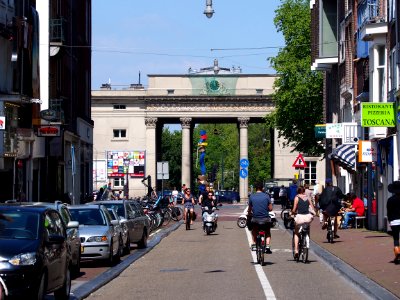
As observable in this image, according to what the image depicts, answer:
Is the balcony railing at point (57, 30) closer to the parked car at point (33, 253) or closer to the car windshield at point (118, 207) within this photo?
the car windshield at point (118, 207)

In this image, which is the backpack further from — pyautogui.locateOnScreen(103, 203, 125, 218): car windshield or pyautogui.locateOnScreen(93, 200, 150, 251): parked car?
pyautogui.locateOnScreen(103, 203, 125, 218): car windshield

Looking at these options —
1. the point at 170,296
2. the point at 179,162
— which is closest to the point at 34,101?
the point at 170,296

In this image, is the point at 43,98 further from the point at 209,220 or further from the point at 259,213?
→ the point at 259,213

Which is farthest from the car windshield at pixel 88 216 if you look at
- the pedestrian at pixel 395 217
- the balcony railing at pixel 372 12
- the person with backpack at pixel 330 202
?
the balcony railing at pixel 372 12

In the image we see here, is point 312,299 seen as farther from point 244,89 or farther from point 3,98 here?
point 244,89

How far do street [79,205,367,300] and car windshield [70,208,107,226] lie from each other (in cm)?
131

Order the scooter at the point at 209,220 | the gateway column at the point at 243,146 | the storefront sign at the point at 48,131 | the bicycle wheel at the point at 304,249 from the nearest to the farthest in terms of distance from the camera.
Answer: the bicycle wheel at the point at 304,249
the scooter at the point at 209,220
the storefront sign at the point at 48,131
the gateway column at the point at 243,146

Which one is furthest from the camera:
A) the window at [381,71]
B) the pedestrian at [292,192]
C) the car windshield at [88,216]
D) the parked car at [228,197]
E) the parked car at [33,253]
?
the parked car at [228,197]

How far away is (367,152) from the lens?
40.2 meters

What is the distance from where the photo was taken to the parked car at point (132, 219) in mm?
32438

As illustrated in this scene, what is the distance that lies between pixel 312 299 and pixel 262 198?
818cm

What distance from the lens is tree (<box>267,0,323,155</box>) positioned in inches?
3167

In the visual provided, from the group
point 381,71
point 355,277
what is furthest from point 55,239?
point 381,71

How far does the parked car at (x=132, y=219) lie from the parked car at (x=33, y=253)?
44.2 feet
